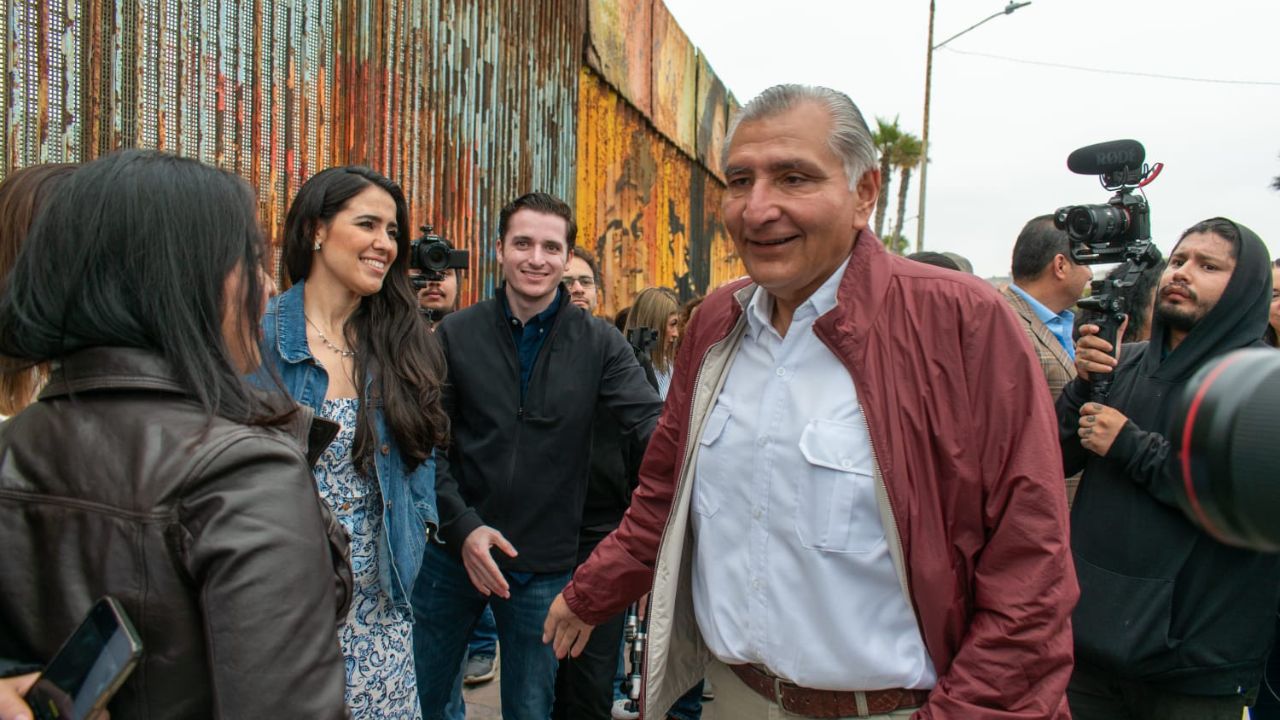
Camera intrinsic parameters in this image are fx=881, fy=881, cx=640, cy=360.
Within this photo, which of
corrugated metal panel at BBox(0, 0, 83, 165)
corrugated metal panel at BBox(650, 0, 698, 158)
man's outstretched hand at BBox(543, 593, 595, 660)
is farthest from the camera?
corrugated metal panel at BBox(650, 0, 698, 158)

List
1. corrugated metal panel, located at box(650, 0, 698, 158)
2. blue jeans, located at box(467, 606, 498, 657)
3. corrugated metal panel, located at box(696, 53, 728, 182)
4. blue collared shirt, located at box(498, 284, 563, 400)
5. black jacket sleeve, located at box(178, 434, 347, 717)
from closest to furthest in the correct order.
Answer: black jacket sleeve, located at box(178, 434, 347, 717), blue collared shirt, located at box(498, 284, 563, 400), blue jeans, located at box(467, 606, 498, 657), corrugated metal panel, located at box(650, 0, 698, 158), corrugated metal panel, located at box(696, 53, 728, 182)

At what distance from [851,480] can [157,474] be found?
125 centimetres

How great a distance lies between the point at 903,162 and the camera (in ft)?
135

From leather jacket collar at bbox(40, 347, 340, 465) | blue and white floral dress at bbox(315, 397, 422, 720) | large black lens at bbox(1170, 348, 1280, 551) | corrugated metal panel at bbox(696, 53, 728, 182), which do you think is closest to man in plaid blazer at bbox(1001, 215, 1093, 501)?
blue and white floral dress at bbox(315, 397, 422, 720)

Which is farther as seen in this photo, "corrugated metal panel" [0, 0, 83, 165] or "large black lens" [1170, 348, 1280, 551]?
"corrugated metal panel" [0, 0, 83, 165]

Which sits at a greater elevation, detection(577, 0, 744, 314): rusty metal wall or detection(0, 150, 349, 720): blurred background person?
detection(577, 0, 744, 314): rusty metal wall

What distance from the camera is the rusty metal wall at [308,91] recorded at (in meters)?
3.75

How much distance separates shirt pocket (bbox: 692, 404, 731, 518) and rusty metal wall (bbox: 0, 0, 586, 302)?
10.6ft

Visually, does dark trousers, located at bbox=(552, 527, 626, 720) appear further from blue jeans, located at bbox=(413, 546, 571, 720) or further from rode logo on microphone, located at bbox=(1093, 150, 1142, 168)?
rode logo on microphone, located at bbox=(1093, 150, 1142, 168)

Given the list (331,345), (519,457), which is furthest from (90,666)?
(519,457)

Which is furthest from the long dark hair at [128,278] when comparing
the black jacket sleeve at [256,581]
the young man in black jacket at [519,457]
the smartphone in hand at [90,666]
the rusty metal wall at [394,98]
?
the rusty metal wall at [394,98]

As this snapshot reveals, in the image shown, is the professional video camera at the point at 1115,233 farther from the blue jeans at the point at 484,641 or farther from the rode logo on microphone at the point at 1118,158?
the blue jeans at the point at 484,641

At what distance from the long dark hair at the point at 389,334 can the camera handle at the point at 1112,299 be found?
2216 millimetres

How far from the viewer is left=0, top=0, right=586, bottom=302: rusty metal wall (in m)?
3.75
